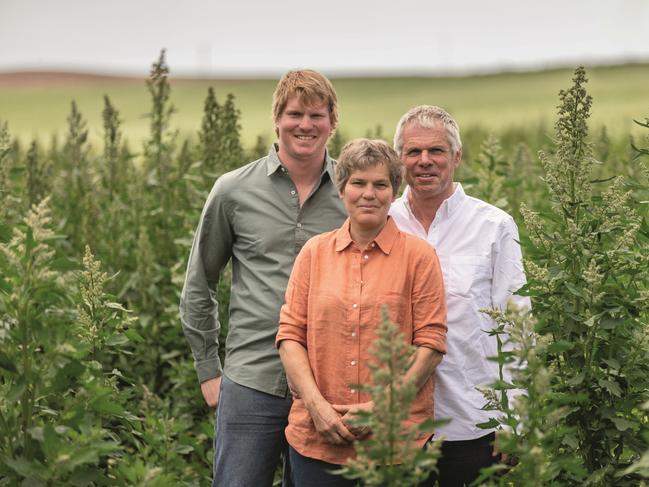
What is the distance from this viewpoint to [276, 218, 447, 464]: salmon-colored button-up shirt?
371 cm

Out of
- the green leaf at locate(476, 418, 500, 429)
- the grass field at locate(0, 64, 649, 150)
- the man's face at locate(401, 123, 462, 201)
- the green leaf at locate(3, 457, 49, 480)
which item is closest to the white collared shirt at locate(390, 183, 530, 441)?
the man's face at locate(401, 123, 462, 201)

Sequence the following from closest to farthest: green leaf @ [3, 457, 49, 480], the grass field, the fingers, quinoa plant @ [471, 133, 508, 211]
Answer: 1. green leaf @ [3, 457, 49, 480]
2. the fingers
3. quinoa plant @ [471, 133, 508, 211]
4. the grass field

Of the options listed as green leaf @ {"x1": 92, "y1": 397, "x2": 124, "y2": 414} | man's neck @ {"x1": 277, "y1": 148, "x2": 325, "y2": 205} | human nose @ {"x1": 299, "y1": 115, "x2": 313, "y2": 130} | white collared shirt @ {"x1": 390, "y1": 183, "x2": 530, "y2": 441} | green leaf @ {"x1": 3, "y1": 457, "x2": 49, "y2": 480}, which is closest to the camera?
green leaf @ {"x1": 3, "y1": 457, "x2": 49, "y2": 480}

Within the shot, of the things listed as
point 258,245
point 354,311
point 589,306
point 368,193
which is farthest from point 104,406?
point 589,306

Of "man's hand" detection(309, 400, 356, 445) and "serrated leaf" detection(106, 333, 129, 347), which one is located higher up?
"serrated leaf" detection(106, 333, 129, 347)

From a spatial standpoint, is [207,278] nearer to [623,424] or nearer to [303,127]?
[303,127]

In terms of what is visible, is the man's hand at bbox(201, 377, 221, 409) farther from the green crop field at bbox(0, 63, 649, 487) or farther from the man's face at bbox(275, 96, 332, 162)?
the man's face at bbox(275, 96, 332, 162)

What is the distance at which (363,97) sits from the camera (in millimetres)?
48531

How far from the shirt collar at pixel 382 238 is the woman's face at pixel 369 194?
0.06 m

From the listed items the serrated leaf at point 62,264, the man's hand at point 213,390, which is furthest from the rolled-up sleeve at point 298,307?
the man's hand at point 213,390

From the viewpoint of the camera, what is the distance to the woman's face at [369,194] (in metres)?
3.73

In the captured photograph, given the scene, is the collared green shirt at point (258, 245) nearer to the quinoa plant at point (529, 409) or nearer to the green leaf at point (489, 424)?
the green leaf at point (489, 424)

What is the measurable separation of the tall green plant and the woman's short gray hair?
601 millimetres

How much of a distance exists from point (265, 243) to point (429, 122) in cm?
91
